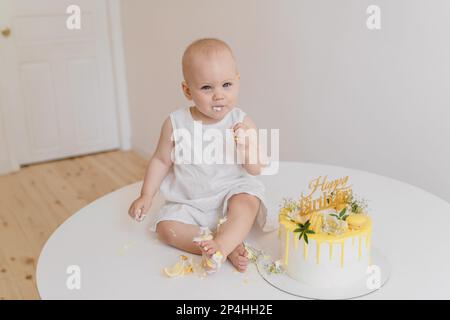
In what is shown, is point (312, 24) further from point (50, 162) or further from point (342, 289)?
point (50, 162)

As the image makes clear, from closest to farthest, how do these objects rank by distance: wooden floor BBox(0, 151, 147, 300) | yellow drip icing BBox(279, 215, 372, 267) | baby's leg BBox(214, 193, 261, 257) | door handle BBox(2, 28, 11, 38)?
yellow drip icing BBox(279, 215, 372, 267)
baby's leg BBox(214, 193, 261, 257)
wooden floor BBox(0, 151, 147, 300)
door handle BBox(2, 28, 11, 38)

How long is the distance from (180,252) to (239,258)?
0.53ft

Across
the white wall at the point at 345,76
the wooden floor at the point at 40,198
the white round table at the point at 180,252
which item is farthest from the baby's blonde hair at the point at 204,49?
the wooden floor at the point at 40,198

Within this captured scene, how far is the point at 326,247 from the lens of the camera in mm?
1021

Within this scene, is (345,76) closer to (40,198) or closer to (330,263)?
(330,263)

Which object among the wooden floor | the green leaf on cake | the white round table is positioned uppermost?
the green leaf on cake

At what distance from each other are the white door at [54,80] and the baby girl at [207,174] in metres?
2.26

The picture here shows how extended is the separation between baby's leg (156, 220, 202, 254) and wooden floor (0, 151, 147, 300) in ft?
3.52

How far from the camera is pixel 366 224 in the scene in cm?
106

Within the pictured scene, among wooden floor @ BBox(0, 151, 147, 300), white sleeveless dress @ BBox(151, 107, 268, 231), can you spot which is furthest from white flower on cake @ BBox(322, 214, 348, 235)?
wooden floor @ BBox(0, 151, 147, 300)

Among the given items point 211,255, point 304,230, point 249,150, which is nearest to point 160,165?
point 249,150

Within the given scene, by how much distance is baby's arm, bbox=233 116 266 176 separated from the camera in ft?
4.03

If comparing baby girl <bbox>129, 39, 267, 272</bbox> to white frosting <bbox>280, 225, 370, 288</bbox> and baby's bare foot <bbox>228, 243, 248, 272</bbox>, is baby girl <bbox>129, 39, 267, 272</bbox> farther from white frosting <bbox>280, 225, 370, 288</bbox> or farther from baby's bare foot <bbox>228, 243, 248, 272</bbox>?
white frosting <bbox>280, 225, 370, 288</bbox>
